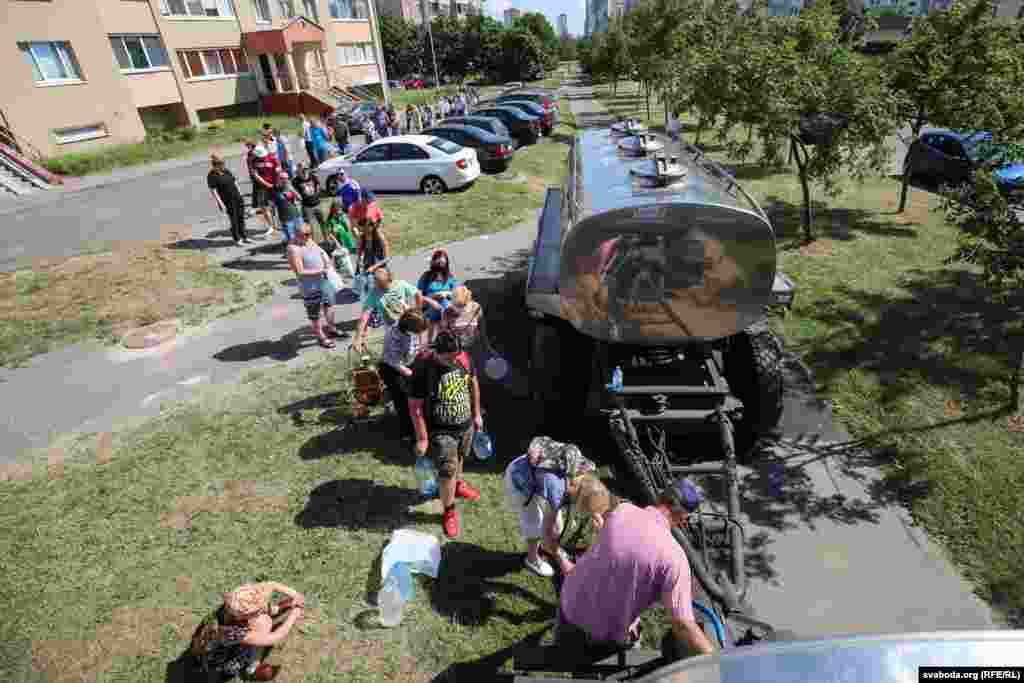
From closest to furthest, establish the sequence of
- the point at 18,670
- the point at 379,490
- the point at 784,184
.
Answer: the point at 18,670 < the point at 379,490 < the point at 784,184

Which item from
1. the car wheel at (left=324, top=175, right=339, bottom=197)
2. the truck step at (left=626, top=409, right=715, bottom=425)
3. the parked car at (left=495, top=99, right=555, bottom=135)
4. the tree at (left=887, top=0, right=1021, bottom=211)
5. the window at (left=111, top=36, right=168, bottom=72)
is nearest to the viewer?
the truck step at (left=626, top=409, right=715, bottom=425)

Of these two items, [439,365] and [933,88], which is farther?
[933,88]

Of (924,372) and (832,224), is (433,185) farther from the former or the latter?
(924,372)

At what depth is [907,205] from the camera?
1277 cm

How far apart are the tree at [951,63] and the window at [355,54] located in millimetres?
35451

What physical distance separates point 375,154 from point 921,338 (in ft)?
42.1

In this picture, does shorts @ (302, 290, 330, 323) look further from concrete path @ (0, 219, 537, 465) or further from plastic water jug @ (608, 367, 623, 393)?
plastic water jug @ (608, 367, 623, 393)

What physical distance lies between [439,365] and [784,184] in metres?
14.8

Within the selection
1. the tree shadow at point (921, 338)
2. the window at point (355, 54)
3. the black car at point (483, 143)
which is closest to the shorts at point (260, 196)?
the black car at point (483, 143)

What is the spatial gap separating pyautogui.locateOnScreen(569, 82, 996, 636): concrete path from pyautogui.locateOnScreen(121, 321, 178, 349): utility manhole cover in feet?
26.3

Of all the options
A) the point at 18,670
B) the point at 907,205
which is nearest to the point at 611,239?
the point at 18,670

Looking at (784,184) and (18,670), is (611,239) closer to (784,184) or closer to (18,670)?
(18,670)

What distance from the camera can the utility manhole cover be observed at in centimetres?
771

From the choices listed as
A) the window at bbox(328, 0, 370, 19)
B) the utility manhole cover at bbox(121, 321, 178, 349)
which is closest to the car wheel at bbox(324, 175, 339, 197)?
the utility manhole cover at bbox(121, 321, 178, 349)
